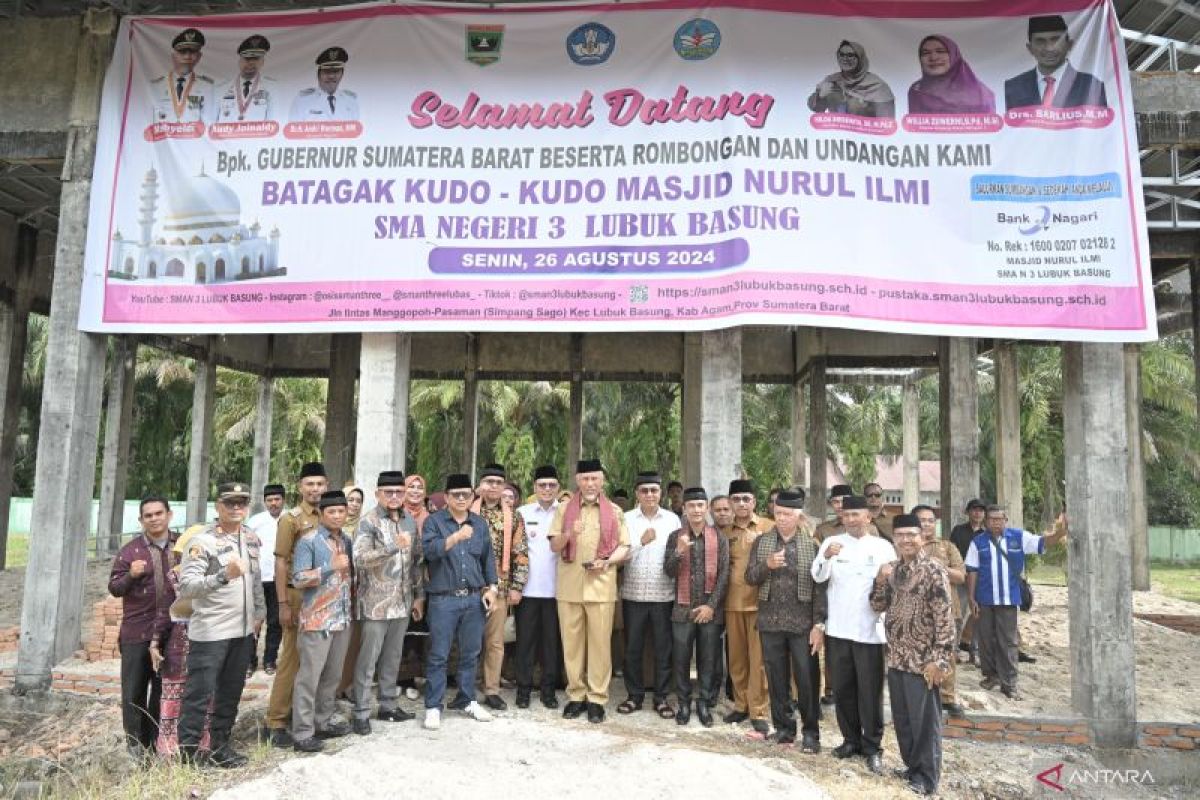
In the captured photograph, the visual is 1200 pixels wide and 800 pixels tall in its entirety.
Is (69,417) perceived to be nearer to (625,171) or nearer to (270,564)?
(270,564)

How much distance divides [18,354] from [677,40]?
11.6 meters

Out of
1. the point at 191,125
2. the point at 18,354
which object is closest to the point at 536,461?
the point at 18,354

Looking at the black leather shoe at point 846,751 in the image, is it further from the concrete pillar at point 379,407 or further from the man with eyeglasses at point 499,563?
the concrete pillar at point 379,407

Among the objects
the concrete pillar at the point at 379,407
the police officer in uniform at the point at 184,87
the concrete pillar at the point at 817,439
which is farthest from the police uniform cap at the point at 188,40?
the concrete pillar at the point at 817,439

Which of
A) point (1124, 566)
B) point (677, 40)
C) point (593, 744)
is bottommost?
point (593, 744)

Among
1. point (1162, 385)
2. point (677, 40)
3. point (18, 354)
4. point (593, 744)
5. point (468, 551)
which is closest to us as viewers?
point (593, 744)

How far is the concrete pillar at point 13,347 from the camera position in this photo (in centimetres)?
1191

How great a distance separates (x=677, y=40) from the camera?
6496 mm

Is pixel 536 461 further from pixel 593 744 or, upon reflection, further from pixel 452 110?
pixel 593 744

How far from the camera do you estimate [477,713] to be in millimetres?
5258

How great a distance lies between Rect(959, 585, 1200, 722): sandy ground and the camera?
6379mm

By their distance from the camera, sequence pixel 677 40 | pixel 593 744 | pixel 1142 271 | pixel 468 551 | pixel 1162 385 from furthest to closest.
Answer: pixel 1162 385
pixel 677 40
pixel 1142 271
pixel 468 551
pixel 593 744

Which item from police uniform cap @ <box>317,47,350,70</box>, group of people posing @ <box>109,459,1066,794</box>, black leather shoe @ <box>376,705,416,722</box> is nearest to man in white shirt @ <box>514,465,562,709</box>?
group of people posing @ <box>109,459,1066,794</box>

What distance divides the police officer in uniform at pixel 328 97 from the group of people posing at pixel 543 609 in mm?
3258
